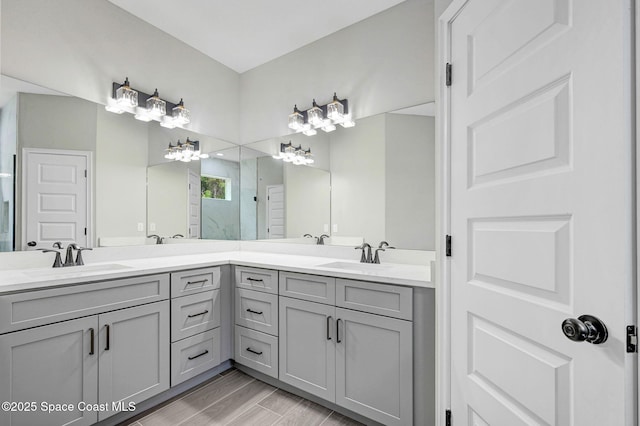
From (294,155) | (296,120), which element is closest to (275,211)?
(294,155)

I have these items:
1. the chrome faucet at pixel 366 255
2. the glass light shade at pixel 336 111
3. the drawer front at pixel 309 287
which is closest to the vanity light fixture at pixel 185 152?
the glass light shade at pixel 336 111

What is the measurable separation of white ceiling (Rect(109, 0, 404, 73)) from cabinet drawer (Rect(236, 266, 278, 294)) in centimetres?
198

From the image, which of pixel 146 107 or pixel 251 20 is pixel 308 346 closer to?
pixel 146 107

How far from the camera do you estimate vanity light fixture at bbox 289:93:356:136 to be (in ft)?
8.41

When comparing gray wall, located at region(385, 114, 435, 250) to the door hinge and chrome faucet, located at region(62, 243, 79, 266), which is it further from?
chrome faucet, located at region(62, 243, 79, 266)

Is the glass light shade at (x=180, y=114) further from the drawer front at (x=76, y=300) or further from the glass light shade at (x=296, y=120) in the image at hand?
the drawer front at (x=76, y=300)

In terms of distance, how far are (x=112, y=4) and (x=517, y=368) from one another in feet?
10.8

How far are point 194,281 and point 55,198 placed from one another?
1.03 m

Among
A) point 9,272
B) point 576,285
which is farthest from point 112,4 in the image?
point 576,285

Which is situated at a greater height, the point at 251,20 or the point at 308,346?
the point at 251,20

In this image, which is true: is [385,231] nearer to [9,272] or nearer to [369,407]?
[369,407]

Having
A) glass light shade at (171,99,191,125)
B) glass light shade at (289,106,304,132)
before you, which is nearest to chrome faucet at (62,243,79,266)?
glass light shade at (171,99,191,125)

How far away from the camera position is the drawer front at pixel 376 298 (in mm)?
1637

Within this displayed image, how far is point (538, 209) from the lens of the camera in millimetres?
926
